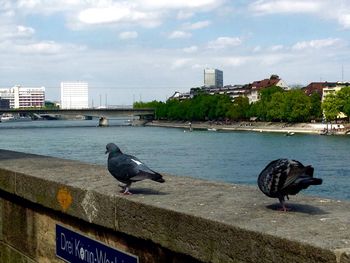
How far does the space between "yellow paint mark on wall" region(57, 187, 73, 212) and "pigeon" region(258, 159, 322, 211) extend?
154 cm

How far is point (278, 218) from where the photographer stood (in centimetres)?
293

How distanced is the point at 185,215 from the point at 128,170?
0.61 m

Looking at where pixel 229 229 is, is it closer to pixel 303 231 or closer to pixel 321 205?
pixel 303 231

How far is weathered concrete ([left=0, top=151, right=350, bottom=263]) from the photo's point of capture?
256 cm

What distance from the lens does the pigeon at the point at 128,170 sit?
348cm

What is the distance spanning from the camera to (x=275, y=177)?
2.94 m

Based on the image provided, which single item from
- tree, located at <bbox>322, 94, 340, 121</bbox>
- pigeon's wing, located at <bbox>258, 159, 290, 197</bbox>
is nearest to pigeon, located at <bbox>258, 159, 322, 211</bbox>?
pigeon's wing, located at <bbox>258, 159, 290, 197</bbox>

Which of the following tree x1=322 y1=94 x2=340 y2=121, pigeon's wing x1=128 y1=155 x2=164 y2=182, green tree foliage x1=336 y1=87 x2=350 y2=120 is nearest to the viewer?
pigeon's wing x1=128 y1=155 x2=164 y2=182

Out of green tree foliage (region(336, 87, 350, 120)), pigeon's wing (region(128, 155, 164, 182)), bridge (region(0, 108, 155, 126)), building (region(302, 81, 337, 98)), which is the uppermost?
building (region(302, 81, 337, 98))

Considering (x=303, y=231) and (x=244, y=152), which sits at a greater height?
(x=303, y=231)

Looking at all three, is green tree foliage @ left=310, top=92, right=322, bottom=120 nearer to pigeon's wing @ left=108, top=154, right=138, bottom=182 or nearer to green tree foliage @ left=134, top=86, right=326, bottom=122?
green tree foliage @ left=134, top=86, right=326, bottom=122

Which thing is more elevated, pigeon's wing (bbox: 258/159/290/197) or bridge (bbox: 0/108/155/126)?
pigeon's wing (bbox: 258/159/290/197)

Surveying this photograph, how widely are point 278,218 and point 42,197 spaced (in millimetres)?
1993

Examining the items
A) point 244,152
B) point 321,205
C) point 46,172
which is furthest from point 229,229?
point 244,152
